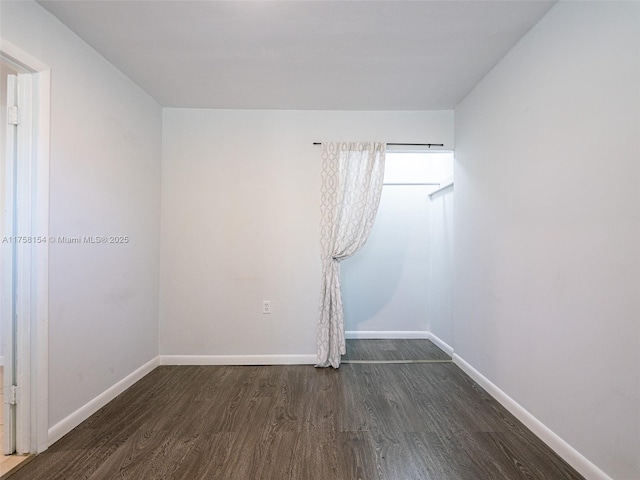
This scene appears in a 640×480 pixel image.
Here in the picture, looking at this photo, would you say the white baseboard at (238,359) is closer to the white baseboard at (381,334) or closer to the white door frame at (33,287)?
the white baseboard at (381,334)

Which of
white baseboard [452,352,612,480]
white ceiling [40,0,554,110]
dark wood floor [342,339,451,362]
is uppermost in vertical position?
white ceiling [40,0,554,110]

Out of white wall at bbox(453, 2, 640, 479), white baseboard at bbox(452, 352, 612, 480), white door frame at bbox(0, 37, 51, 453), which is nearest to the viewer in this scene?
white wall at bbox(453, 2, 640, 479)

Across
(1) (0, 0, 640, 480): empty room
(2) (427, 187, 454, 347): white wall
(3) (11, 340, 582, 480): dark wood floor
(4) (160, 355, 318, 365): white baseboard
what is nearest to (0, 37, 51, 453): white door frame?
(1) (0, 0, 640, 480): empty room

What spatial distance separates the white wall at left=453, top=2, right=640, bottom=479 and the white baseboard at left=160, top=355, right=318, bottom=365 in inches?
62.1

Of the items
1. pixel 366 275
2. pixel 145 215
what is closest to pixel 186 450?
pixel 145 215

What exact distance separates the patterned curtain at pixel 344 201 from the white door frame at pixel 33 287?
6.42 ft

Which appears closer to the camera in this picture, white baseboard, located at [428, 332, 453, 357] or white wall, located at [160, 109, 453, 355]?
white wall, located at [160, 109, 453, 355]

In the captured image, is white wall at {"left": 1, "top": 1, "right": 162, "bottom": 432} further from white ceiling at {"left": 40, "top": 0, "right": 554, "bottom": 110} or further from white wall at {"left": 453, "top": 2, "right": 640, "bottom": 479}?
white wall at {"left": 453, "top": 2, "right": 640, "bottom": 479}

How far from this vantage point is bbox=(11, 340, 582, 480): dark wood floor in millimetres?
1526

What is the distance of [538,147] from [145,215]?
9.84 feet

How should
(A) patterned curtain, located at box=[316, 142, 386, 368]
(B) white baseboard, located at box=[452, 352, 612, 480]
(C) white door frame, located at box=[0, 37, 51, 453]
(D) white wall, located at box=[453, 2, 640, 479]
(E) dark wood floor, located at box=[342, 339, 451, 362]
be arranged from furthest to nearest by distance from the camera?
(E) dark wood floor, located at box=[342, 339, 451, 362], (A) patterned curtain, located at box=[316, 142, 386, 368], (C) white door frame, located at box=[0, 37, 51, 453], (B) white baseboard, located at box=[452, 352, 612, 480], (D) white wall, located at box=[453, 2, 640, 479]

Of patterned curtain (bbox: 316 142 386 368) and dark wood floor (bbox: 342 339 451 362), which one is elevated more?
patterned curtain (bbox: 316 142 386 368)

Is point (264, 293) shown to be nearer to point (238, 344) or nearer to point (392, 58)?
point (238, 344)

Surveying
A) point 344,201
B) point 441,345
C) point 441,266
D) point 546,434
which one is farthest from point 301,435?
point 441,266
